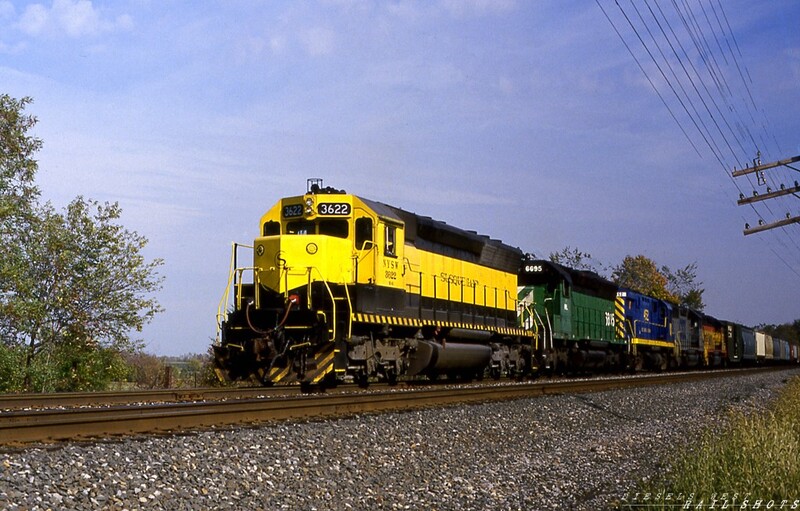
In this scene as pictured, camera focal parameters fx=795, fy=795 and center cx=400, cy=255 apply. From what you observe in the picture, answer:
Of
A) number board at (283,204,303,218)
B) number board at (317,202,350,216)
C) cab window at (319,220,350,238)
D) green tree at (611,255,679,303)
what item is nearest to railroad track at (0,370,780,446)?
cab window at (319,220,350,238)

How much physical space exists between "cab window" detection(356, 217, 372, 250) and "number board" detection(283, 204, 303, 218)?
43.6 inches

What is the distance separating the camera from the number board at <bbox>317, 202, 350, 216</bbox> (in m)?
14.8

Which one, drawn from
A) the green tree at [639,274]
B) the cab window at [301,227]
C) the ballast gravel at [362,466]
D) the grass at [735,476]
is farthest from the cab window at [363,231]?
the green tree at [639,274]

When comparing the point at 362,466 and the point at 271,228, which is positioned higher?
the point at 271,228

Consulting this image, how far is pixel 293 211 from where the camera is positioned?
49.2 ft

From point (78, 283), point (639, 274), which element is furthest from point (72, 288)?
point (639, 274)

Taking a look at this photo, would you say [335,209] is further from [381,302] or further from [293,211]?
[381,302]

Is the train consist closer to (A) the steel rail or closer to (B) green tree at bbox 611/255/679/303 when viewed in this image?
(A) the steel rail

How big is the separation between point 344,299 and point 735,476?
26.6ft

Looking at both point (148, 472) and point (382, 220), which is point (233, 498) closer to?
point (148, 472)

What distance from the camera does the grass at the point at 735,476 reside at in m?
6.01

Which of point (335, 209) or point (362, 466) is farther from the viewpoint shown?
point (335, 209)

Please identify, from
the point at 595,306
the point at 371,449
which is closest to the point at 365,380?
the point at 371,449

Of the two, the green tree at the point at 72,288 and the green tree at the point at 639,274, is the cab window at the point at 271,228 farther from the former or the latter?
the green tree at the point at 639,274
